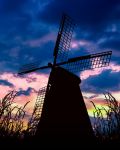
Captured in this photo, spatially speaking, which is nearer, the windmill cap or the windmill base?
the windmill base

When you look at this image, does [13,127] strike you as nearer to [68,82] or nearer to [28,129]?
[28,129]

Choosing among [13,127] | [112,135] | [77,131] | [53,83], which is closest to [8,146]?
[13,127]

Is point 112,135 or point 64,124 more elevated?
point 64,124

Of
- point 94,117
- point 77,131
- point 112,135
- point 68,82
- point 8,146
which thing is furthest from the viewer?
point 68,82

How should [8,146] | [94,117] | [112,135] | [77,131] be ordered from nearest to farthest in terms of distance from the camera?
[8,146] < [112,135] < [94,117] < [77,131]

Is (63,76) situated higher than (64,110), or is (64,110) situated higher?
(63,76)

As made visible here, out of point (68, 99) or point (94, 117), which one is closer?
point (94, 117)

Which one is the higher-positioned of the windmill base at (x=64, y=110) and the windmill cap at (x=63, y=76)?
the windmill cap at (x=63, y=76)

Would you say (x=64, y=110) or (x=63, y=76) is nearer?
(x=64, y=110)

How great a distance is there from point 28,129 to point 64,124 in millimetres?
5337

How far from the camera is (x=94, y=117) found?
33.5 feet

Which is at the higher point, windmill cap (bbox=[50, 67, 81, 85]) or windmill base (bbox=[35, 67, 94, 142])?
windmill cap (bbox=[50, 67, 81, 85])

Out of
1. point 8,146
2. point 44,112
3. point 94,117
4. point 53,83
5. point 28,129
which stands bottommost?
point 8,146

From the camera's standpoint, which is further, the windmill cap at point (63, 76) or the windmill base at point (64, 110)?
the windmill cap at point (63, 76)
